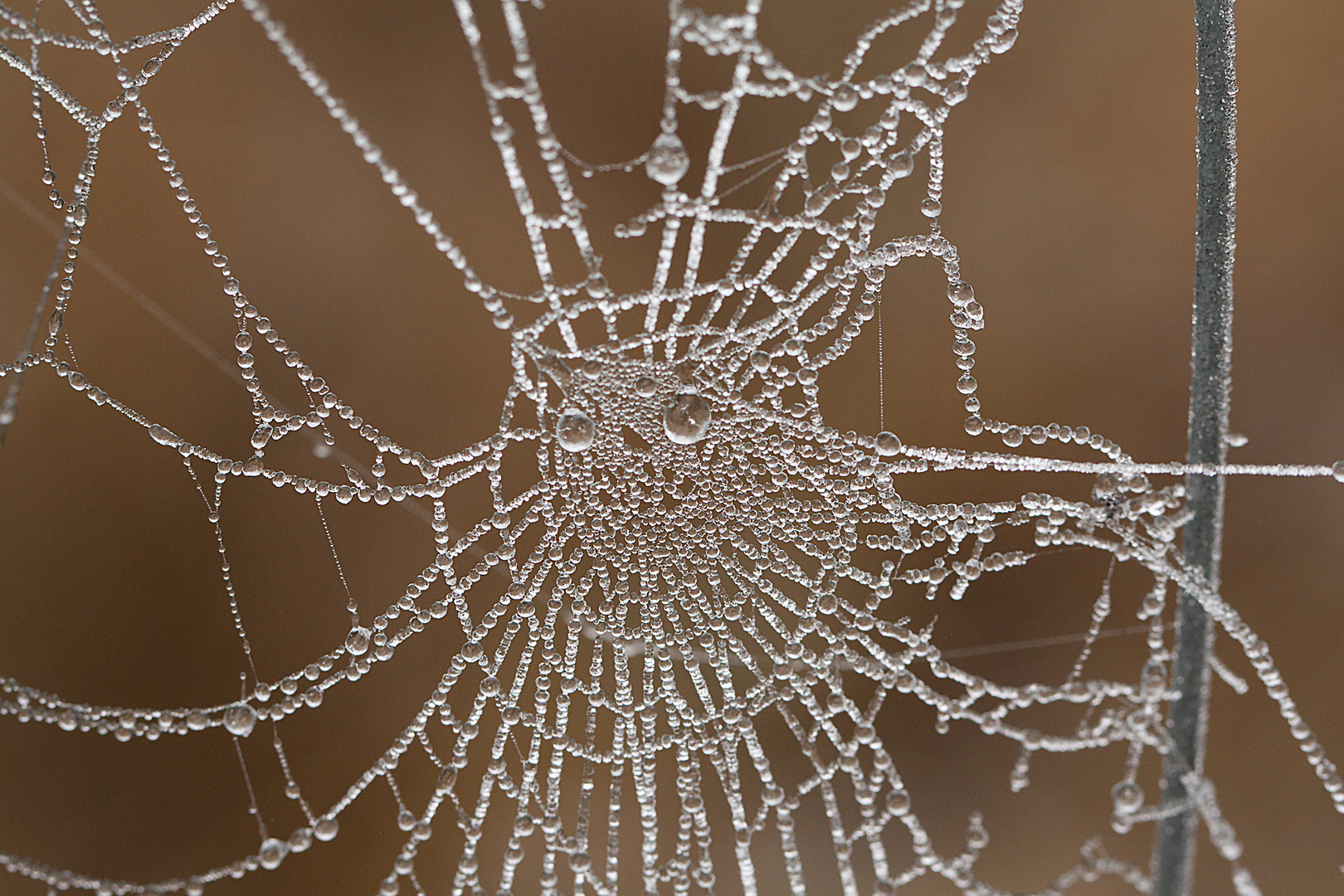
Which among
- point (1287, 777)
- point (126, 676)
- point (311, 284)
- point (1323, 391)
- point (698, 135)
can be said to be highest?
point (698, 135)

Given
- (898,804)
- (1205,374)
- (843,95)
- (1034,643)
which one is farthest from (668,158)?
(1034,643)

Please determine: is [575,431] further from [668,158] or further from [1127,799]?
[1127,799]

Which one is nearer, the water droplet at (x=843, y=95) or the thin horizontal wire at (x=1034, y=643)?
the water droplet at (x=843, y=95)

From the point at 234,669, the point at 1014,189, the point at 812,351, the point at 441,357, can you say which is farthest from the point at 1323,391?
the point at 234,669

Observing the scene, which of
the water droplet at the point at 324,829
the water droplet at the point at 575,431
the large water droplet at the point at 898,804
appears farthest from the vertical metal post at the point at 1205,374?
the water droplet at the point at 324,829

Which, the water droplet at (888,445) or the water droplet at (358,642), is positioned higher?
the water droplet at (888,445)

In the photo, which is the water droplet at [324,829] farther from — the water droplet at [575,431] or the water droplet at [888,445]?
the water droplet at [888,445]

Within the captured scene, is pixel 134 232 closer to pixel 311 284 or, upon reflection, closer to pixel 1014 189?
pixel 311 284
